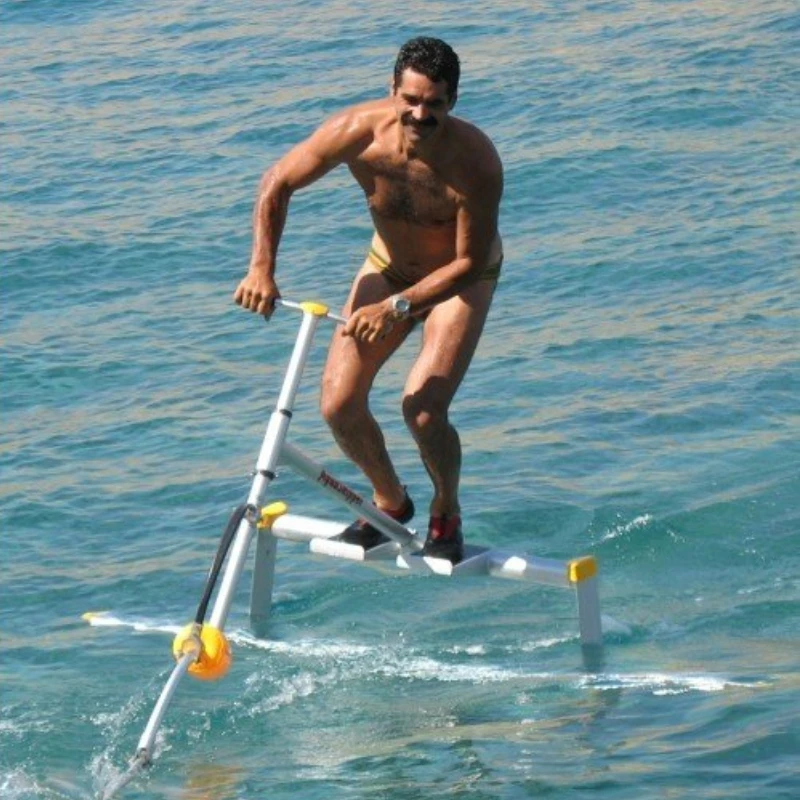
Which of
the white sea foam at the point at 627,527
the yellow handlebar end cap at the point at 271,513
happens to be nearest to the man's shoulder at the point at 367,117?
the yellow handlebar end cap at the point at 271,513

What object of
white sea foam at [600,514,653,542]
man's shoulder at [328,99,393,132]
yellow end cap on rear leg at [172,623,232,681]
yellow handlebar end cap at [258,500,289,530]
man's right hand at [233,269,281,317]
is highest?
man's shoulder at [328,99,393,132]

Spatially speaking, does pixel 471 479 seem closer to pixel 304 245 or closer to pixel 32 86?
pixel 304 245

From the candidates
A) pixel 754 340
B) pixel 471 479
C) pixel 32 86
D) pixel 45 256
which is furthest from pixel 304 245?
pixel 32 86

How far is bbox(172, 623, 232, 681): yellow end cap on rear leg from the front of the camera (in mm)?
7977

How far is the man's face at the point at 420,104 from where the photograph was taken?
8.12 m

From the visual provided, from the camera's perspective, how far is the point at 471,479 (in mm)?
12211

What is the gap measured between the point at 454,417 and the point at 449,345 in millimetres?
4500

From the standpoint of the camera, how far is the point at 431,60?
8.08 m

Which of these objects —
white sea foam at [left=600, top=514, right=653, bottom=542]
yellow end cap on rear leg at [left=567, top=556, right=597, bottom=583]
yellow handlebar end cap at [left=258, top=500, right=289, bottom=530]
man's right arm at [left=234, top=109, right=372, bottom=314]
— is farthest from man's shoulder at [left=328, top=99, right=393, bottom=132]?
white sea foam at [left=600, top=514, right=653, bottom=542]

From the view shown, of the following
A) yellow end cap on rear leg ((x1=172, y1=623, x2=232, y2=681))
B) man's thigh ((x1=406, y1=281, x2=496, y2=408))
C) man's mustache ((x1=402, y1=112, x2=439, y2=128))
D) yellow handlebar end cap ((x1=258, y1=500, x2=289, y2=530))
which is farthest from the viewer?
yellow handlebar end cap ((x1=258, y1=500, x2=289, y2=530))

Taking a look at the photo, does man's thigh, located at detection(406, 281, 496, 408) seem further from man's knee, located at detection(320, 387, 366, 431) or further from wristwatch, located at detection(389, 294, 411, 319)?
wristwatch, located at detection(389, 294, 411, 319)

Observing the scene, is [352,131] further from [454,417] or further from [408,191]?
[454,417]

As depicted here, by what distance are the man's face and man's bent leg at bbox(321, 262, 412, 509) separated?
3.29 ft

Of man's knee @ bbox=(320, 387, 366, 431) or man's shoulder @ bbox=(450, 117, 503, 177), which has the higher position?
man's shoulder @ bbox=(450, 117, 503, 177)
